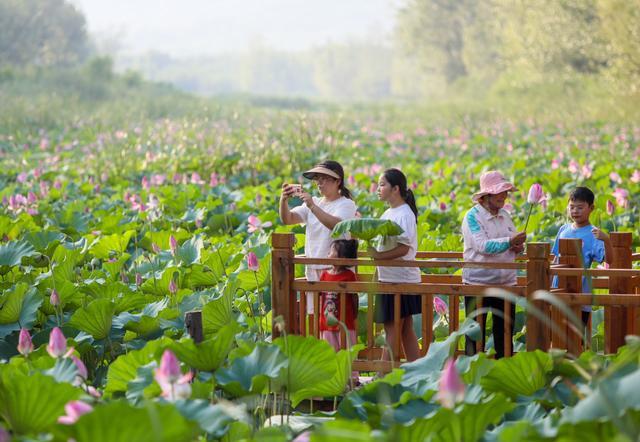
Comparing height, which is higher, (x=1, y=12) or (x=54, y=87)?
(x=1, y=12)

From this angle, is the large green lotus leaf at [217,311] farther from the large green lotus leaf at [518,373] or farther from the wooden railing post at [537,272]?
the large green lotus leaf at [518,373]

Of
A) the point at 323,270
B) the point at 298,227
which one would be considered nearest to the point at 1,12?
the point at 298,227

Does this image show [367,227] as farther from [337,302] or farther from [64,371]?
[64,371]

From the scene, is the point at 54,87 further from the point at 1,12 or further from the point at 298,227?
the point at 298,227

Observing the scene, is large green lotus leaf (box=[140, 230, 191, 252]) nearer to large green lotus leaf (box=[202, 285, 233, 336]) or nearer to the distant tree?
large green lotus leaf (box=[202, 285, 233, 336])

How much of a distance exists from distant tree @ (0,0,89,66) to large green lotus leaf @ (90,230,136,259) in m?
29.6

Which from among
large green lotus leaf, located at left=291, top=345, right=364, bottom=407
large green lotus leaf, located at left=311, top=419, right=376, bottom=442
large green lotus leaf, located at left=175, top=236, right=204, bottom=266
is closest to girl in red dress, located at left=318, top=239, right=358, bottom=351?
large green lotus leaf, located at left=291, top=345, right=364, bottom=407

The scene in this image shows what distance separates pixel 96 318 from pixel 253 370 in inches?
49.0

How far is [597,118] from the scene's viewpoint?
21391 millimetres

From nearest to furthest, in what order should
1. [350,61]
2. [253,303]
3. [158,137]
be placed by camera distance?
[253,303], [158,137], [350,61]

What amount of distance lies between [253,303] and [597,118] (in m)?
17.6

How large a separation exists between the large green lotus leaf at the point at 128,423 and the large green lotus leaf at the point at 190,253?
3415 millimetres

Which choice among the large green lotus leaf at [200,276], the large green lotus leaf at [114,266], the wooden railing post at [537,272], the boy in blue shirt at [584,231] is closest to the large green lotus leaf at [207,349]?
the wooden railing post at [537,272]

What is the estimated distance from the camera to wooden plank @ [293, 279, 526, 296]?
3742mm
